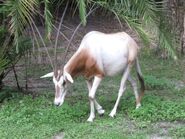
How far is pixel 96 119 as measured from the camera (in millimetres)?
7352

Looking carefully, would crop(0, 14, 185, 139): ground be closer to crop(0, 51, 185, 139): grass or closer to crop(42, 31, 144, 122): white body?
crop(0, 51, 185, 139): grass

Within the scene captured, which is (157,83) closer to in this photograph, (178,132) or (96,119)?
(96,119)

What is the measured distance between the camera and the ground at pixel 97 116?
6.70 metres

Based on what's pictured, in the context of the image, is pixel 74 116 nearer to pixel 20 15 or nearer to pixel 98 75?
pixel 98 75

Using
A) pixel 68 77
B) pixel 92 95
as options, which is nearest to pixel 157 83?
pixel 92 95

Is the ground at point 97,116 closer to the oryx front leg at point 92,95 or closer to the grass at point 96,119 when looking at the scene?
the grass at point 96,119

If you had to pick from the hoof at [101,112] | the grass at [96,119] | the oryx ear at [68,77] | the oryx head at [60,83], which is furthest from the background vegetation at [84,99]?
the oryx ear at [68,77]

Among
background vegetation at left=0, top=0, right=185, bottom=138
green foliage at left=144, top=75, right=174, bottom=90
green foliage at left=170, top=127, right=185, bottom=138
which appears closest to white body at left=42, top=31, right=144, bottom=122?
background vegetation at left=0, top=0, right=185, bottom=138

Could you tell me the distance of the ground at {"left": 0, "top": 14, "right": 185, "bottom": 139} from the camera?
670cm

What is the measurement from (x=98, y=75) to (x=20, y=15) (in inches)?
→ 59.4

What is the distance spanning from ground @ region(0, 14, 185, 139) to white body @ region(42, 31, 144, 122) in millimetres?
300

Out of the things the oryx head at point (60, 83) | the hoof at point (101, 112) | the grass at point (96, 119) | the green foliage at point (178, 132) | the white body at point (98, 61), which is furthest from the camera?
the hoof at point (101, 112)

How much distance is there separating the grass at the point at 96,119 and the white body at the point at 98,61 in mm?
283

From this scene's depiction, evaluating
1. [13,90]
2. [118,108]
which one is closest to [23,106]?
[13,90]
